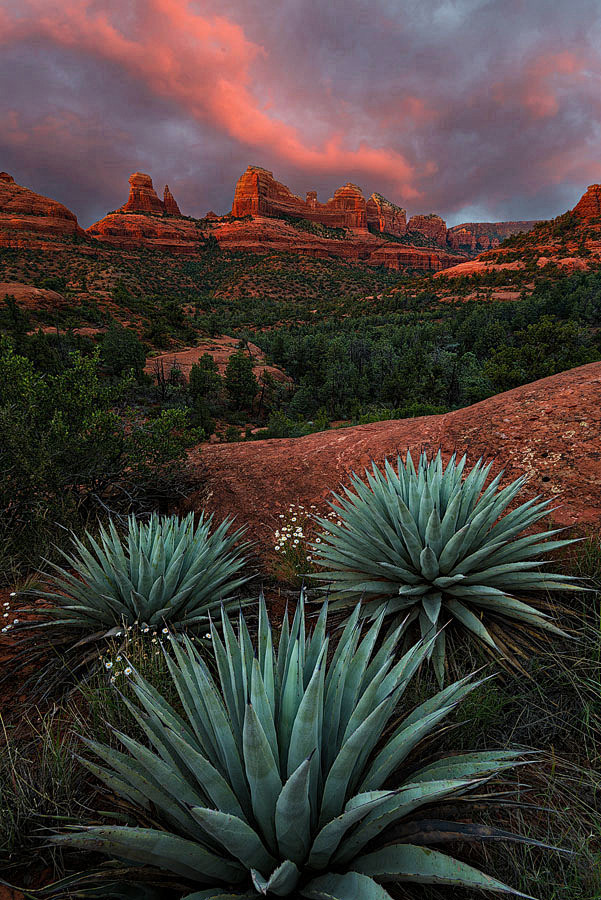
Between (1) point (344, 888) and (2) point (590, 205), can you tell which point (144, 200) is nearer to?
(2) point (590, 205)

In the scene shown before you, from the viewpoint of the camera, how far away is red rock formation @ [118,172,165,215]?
11838 cm

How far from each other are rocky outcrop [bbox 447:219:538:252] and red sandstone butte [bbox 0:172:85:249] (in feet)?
477

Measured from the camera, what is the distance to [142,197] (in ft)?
393

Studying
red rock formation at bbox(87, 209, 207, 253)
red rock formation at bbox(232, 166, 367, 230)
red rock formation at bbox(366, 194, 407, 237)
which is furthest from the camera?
red rock formation at bbox(366, 194, 407, 237)

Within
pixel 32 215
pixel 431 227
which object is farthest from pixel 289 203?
pixel 32 215

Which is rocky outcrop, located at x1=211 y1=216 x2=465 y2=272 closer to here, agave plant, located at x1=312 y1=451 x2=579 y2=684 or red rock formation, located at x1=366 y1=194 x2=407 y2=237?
red rock formation, located at x1=366 y1=194 x2=407 y2=237

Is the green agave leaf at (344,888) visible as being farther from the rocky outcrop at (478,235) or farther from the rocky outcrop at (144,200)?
the rocky outcrop at (478,235)

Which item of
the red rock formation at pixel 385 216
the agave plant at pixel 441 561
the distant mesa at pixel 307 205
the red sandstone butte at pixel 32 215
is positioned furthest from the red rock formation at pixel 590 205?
the red rock formation at pixel 385 216

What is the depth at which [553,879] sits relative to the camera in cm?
122

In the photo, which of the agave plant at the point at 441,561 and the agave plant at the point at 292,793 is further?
the agave plant at the point at 441,561

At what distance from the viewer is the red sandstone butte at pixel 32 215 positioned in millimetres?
72188

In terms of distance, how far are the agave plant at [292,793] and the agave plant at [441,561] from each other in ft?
2.91

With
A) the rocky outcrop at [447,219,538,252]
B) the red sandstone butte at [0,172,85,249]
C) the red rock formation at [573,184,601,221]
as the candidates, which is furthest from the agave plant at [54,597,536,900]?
the rocky outcrop at [447,219,538,252]

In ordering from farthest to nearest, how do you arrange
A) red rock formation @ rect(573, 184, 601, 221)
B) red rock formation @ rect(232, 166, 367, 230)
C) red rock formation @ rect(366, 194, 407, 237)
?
red rock formation @ rect(366, 194, 407, 237) → red rock formation @ rect(232, 166, 367, 230) → red rock formation @ rect(573, 184, 601, 221)
